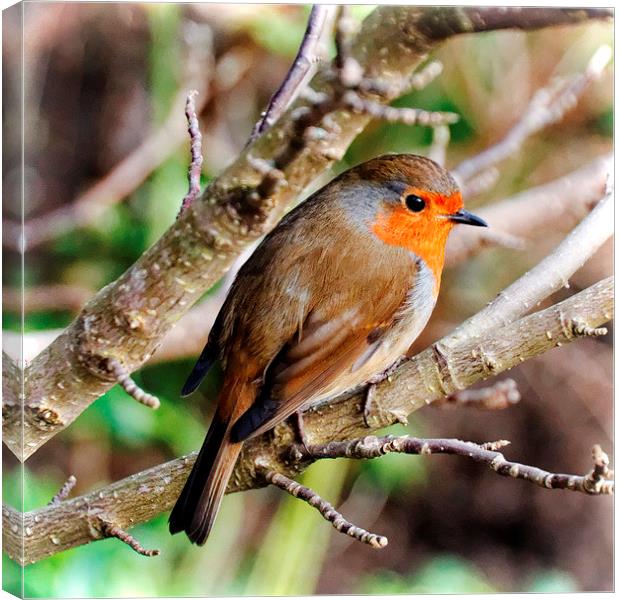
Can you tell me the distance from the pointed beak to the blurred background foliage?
212 millimetres

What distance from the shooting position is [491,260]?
6.73 feet

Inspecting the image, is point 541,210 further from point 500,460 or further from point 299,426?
point 500,460

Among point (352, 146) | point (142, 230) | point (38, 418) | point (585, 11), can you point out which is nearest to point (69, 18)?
point (142, 230)

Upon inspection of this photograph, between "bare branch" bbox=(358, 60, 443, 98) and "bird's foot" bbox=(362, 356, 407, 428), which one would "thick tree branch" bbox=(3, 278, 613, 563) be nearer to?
"bird's foot" bbox=(362, 356, 407, 428)

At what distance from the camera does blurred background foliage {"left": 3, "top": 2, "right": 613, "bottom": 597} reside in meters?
1.79

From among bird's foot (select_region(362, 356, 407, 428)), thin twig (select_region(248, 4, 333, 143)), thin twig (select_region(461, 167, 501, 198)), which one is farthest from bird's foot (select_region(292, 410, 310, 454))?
thin twig (select_region(461, 167, 501, 198))

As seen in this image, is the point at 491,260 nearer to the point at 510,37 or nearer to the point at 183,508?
the point at 510,37

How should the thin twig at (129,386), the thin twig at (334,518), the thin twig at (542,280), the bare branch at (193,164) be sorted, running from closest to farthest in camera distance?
the thin twig at (129,386) → the thin twig at (334,518) → the bare branch at (193,164) → the thin twig at (542,280)

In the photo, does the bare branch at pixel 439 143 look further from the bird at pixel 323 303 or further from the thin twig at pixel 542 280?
the thin twig at pixel 542 280

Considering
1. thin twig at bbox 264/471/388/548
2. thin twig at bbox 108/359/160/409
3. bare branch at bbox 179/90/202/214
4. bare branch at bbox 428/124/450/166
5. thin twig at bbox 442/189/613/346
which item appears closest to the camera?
thin twig at bbox 108/359/160/409

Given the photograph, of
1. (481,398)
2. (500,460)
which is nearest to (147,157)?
(481,398)

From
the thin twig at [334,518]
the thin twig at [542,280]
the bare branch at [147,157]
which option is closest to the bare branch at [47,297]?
the bare branch at [147,157]

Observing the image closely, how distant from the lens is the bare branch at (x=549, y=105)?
1987 mm

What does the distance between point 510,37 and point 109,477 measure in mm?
1210
